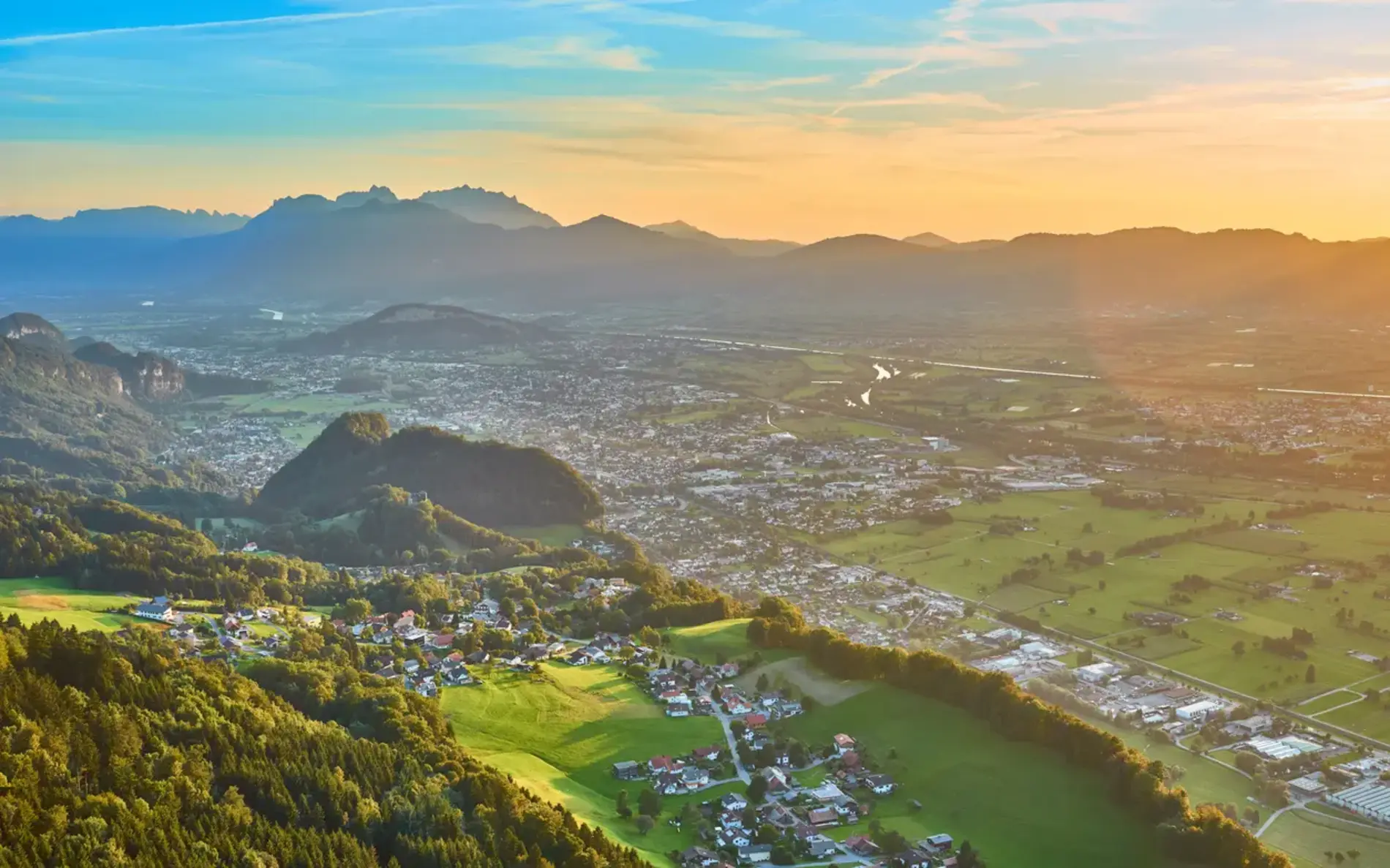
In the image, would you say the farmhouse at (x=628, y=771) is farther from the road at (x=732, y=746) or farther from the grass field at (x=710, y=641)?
the grass field at (x=710, y=641)

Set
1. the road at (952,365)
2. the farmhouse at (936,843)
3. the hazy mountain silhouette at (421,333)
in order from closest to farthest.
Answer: the farmhouse at (936,843), the road at (952,365), the hazy mountain silhouette at (421,333)

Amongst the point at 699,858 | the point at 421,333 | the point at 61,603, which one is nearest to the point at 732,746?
the point at 699,858

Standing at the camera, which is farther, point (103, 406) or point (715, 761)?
point (103, 406)

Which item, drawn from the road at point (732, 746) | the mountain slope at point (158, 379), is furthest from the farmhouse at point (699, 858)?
the mountain slope at point (158, 379)

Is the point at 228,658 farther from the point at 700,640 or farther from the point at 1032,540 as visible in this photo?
the point at 1032,540

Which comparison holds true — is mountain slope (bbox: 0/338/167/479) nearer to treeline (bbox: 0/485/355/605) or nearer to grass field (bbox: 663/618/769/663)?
treeline (bbox: 0/485/355/605)

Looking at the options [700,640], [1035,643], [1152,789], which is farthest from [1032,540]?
[1152,789]

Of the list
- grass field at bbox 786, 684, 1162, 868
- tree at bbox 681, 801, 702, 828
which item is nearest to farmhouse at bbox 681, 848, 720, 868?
tree at bbox 681, 801, 702, 828
